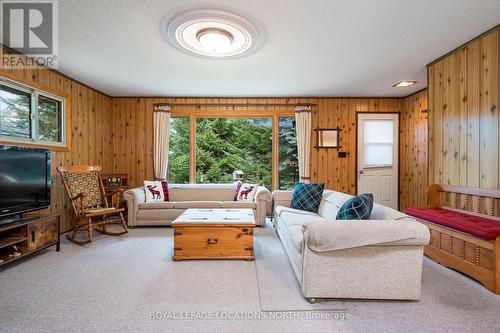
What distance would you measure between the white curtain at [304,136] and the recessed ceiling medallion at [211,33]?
2.37m

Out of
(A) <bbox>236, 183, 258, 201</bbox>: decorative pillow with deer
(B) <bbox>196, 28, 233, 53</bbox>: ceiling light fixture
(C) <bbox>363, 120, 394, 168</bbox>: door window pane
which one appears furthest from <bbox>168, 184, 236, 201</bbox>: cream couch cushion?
(C) <bbox>363, 120, 394, 168</bbox>: door window pane

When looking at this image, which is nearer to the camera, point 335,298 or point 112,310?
point 112,310

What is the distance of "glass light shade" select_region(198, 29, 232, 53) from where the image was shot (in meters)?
2.42

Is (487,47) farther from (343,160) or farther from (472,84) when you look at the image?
(343,160)

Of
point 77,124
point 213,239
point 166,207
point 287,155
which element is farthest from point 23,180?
point 287,155

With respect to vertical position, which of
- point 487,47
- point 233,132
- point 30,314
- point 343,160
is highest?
point 487,47

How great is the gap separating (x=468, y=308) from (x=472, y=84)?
2.42 meters

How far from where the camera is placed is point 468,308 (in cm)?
186

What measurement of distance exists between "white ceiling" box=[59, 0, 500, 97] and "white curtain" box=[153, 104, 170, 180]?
1.98ft

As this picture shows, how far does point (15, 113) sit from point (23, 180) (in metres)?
1.00

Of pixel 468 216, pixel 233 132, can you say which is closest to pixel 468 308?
pixel 468 216

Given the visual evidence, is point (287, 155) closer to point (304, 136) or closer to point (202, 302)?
point (304, 136)

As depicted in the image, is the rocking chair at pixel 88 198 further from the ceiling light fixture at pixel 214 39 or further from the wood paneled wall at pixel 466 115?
the wood paneled wall at pixel 466 115

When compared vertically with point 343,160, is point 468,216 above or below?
below
